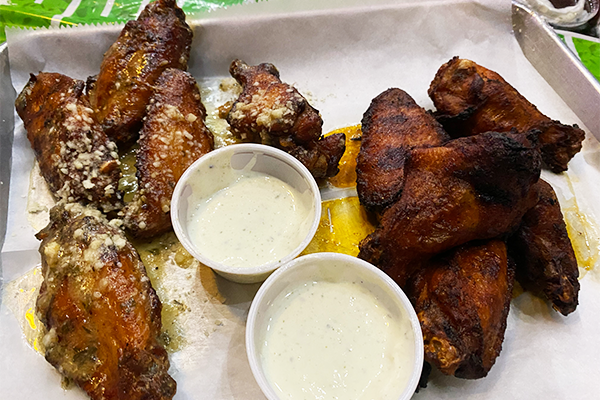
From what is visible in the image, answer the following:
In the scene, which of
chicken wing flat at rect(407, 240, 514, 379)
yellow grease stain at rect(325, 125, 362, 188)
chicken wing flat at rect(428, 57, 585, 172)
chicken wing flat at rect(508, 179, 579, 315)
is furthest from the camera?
yellow grease stain at rect(325, 125, 362, 188)

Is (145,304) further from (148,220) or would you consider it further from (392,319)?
(392,319)

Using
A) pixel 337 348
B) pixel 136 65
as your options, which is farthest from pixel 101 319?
pixel 136 65

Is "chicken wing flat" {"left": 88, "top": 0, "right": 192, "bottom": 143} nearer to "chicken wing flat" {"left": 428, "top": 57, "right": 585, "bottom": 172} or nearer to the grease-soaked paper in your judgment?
the grease-soaked paper

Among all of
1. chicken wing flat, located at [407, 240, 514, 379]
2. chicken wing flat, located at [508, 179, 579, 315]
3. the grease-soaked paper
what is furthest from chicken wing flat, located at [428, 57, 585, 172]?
chicken wing flat, located at [407, 240, 514, 379]

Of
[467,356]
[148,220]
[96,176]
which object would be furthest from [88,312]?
[467,356]

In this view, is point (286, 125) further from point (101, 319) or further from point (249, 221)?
point (101, 319)

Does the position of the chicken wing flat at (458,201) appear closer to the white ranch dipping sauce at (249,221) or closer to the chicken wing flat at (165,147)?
the white ranch dipping sauce at (249,221)
